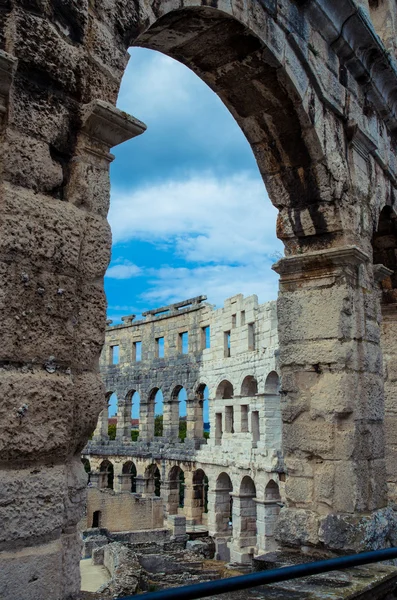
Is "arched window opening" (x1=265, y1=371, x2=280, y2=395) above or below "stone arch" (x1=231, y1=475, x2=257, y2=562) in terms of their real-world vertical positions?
above

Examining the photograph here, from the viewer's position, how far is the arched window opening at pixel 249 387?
2092cm

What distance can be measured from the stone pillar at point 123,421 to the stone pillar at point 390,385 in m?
21.8

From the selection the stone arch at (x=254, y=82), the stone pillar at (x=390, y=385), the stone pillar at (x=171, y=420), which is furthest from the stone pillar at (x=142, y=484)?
the stone arch at (x=254, y=82)

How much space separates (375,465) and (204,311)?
19.7m

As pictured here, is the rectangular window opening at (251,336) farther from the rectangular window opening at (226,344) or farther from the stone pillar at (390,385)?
the stone pillar at (390,385)

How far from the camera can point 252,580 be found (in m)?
1.80

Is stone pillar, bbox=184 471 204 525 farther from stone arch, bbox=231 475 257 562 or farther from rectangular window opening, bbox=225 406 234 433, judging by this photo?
stone arch, bbox=231 475 257 562

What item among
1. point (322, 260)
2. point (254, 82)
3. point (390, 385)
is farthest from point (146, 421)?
point (254, 82)

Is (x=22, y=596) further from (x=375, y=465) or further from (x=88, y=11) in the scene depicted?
(x=375, y=465)

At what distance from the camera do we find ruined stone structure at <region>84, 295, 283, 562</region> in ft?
61.9

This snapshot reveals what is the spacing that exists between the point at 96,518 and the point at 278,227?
20.5 metres

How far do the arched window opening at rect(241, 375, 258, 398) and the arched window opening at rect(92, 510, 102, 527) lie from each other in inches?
301

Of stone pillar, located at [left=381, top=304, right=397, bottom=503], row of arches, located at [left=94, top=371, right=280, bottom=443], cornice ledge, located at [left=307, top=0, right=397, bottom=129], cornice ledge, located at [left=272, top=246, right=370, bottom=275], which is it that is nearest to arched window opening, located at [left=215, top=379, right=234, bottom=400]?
row of arches, located at [left=94, top=371, right=280, bottom=443]

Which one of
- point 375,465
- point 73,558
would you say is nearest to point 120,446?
point 375,465
